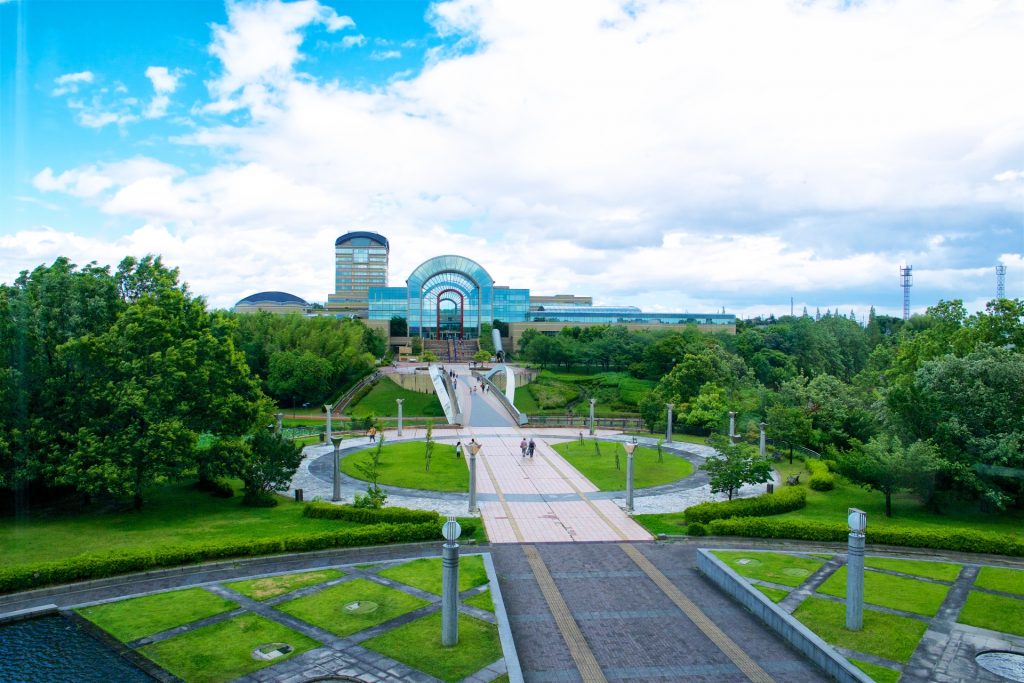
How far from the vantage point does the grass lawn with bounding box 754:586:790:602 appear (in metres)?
13.2

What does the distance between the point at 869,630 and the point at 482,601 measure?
275 inches

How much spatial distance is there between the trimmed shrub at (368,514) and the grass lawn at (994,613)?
11.4m

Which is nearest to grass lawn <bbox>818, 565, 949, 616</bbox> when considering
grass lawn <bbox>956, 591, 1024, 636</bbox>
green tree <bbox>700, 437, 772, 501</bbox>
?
grass lawn <bbox>956, 591, 1024, 636</bbox>

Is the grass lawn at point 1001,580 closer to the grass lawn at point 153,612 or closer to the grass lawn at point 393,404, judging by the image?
the grass lawn at point 153,612

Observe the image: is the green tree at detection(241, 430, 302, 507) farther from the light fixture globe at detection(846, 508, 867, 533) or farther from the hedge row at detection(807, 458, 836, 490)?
the hedge row at detection(807, 458, 836, 490)

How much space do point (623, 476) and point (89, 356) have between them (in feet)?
61.0

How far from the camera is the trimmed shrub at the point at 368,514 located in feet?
58.5

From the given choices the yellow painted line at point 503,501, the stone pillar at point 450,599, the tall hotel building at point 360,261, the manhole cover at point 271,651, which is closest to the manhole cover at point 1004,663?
the stone pillar at point 450,599

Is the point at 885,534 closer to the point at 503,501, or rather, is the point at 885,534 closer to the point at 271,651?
the point at 503,501

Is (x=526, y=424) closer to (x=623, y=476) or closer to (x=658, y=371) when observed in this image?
(x=623, y=476)

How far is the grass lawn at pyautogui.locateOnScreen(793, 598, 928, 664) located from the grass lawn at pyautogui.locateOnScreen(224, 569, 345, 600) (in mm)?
9553

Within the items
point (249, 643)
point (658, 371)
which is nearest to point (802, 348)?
point (658, 371)

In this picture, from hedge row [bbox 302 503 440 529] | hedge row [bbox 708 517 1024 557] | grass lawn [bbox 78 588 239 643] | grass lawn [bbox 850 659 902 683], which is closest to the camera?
grass lawn [bbox 850 659 902 683]

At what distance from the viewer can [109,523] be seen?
60.6ft
